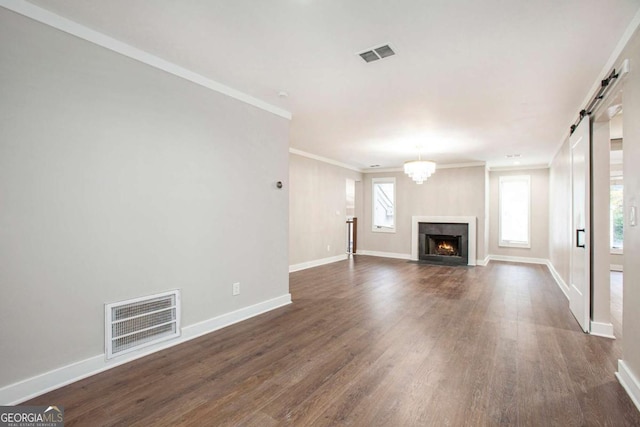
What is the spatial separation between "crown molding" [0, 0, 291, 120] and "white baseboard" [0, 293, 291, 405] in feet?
7.95

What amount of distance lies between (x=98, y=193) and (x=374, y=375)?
2554mm

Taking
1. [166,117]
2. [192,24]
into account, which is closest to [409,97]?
[192,24]

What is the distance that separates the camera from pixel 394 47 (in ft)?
8.04

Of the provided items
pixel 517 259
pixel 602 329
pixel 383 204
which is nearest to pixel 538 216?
pixel 517 259

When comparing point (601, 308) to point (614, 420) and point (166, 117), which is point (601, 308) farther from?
point (166, 117)

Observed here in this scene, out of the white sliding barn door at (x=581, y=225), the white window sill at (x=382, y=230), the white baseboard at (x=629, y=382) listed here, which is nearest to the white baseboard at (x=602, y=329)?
the white sliding barn door at (x=581, y=225)

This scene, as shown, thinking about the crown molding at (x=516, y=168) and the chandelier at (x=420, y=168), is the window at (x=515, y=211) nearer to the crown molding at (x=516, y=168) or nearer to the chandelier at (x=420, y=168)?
the crown molding at (x=516, y=168)

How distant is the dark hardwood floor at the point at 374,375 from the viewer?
186 cm

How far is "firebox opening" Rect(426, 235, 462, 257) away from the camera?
312 inches

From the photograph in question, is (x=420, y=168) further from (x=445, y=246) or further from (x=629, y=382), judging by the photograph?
(x=629, y=382)

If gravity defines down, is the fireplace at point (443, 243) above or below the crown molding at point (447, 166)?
below

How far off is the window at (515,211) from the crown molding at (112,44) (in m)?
7.57

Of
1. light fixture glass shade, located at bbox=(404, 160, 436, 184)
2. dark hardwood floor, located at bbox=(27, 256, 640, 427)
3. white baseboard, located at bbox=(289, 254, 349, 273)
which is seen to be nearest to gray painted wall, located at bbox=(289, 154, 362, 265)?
white baseboard, located at bbox=(289, 254, 349, 273)

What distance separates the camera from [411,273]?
641cm
